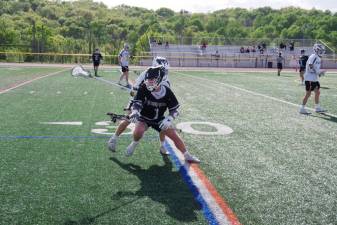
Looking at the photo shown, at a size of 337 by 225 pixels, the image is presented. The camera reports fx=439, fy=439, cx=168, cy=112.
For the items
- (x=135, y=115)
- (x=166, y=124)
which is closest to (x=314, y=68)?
(x=166, y=124)

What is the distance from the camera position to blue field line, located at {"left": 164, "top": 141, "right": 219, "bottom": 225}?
162 inches

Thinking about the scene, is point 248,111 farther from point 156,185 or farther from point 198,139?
point 156,185

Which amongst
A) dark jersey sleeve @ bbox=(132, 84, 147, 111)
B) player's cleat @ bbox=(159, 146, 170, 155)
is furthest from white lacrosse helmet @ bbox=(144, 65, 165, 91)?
player's cleat @ bbox=(159, 146, 170, 155)

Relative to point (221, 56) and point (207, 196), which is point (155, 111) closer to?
point (207, 196)

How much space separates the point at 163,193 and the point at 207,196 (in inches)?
18.7

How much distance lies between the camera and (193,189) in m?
4.94

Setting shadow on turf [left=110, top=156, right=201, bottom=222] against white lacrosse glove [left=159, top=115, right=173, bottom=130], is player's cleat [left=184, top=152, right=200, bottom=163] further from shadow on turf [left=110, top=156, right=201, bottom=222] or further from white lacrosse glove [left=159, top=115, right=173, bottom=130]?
white lacrosse glove [left=159, top=115, right=173, bottom=130]

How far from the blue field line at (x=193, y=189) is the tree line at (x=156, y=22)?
158 ft

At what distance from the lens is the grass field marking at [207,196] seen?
4.12 metres

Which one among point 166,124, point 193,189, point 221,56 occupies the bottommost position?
point 193,189

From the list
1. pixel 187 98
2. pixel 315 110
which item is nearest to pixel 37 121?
pixel 187 98

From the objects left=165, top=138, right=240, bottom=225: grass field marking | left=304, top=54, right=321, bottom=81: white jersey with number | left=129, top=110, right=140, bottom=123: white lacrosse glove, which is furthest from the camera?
left=304, top=54, right=321, bottom=81: white jersey with number

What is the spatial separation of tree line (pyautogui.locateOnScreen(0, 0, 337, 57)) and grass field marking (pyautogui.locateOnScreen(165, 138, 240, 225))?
48567 millimetres

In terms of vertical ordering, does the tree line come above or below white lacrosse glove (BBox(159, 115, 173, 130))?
above
